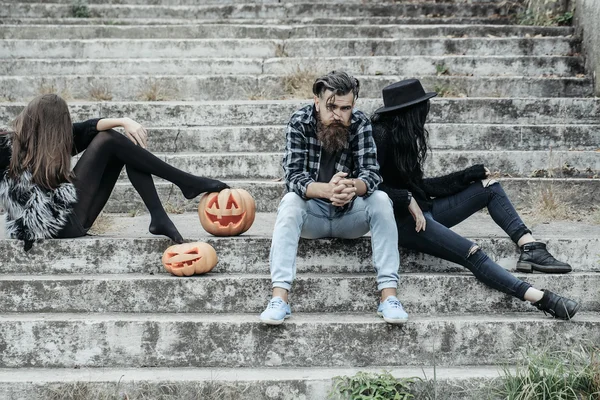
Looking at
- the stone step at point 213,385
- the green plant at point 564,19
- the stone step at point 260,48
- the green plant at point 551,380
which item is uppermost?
the green plant at point 564,19

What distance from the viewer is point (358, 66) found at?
288 inches

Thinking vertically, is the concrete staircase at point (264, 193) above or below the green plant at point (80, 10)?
below

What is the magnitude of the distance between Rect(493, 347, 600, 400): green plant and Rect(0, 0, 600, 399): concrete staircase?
0.62 feet

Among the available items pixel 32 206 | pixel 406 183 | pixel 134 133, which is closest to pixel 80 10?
pixel 134 133

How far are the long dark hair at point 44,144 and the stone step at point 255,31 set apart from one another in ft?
13.4

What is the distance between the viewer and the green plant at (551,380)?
326 cm

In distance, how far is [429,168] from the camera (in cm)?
580

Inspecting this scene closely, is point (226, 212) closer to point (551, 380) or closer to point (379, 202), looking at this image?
point (379, 202)

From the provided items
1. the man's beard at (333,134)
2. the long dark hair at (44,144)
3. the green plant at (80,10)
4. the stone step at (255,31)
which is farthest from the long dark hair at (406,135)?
the green plant at (80,10)

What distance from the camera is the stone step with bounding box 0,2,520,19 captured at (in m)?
9.22

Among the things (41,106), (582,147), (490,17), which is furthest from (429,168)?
(490,17)

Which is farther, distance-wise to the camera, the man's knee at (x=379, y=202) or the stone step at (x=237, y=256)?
the stone step at (x=237, y=256)

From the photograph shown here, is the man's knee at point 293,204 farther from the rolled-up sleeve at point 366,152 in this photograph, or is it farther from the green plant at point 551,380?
the green plant at point 551,380

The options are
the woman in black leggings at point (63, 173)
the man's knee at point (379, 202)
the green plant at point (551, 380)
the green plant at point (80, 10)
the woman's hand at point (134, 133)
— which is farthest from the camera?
the green plant at point (80, 10)
